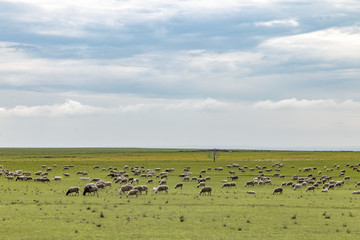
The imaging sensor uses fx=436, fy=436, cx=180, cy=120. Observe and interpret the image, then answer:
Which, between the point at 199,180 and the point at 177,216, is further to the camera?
the point at 199,180

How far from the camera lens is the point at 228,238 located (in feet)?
72.2

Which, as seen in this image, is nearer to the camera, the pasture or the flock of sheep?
the pasture

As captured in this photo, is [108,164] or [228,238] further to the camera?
[108,164]

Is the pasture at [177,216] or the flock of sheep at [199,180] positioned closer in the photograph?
the pasture at [177,216]

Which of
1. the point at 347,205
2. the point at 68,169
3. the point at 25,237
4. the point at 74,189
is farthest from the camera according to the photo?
the point at 68,169

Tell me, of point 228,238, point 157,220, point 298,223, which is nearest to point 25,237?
point 157,220

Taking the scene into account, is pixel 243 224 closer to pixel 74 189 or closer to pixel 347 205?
pixel 347 205

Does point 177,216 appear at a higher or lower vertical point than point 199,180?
higher

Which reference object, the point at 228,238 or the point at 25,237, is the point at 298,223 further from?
the point at 25,237

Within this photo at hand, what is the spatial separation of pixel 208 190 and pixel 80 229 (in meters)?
20.8

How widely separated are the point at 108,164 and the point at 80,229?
73355mm

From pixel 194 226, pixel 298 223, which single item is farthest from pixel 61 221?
pixel 298 223

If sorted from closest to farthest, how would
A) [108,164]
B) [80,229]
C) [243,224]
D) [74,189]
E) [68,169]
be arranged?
[80,229]
[243,224]
[74,189]
[68,169]
[108,164]

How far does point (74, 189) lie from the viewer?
Result: 136ft
